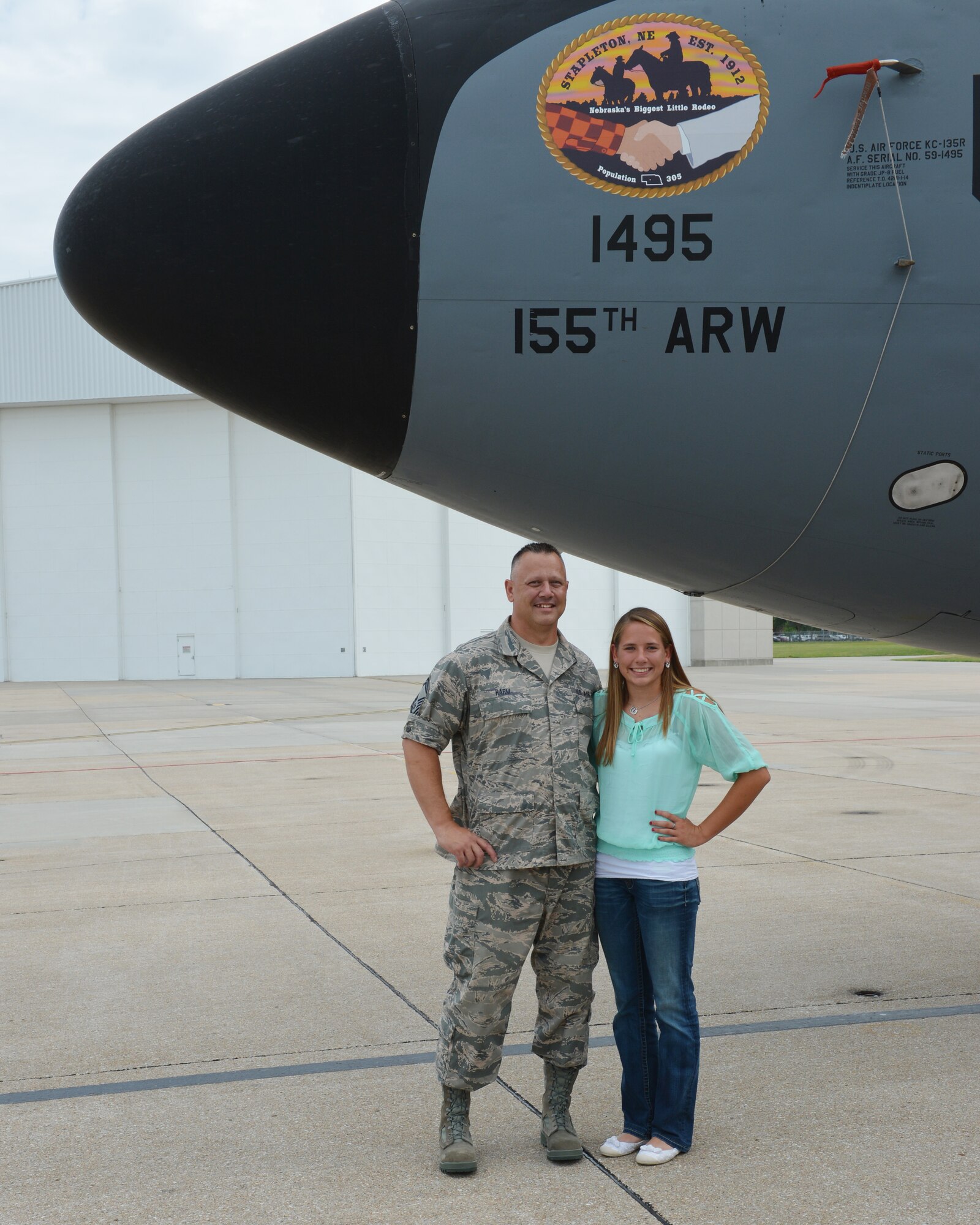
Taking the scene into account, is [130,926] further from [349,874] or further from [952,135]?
[952,135]

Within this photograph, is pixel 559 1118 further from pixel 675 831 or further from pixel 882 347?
pixel 882 347

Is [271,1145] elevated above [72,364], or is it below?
below

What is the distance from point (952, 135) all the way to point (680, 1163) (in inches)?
118

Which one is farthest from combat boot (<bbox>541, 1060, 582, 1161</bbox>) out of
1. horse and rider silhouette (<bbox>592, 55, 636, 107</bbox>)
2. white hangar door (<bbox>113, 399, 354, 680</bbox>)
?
white hangar door (<bbox>113, 399, 354, 680</bbox>)

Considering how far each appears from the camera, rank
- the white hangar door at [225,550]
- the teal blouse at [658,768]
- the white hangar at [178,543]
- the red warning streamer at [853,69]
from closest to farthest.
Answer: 1. the red warning streamer at [853,69]
2. the teal blouse at [658,768]
3. the white hangar door at [225,550]
4. the white hangar at [178,543]

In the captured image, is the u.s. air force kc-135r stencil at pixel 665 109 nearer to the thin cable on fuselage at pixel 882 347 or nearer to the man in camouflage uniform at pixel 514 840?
the thin cable on fuselage at pixel 882 347

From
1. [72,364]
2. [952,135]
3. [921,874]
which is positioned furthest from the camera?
[72,364]

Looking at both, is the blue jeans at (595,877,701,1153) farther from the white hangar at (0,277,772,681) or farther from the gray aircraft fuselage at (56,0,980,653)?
the white hangar at (0,277,772,681)

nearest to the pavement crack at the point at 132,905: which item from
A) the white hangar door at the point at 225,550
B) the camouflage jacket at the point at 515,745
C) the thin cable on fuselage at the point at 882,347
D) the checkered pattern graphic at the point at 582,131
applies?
the camouflage jacket at the point at 515,745

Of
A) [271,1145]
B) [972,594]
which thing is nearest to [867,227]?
[972,594]

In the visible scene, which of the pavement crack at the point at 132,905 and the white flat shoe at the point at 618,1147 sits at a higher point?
the white flat shoe at the point at 618,1147

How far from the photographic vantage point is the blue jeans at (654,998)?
342 cm

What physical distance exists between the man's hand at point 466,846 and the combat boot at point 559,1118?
69cm

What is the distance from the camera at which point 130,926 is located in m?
6.50
